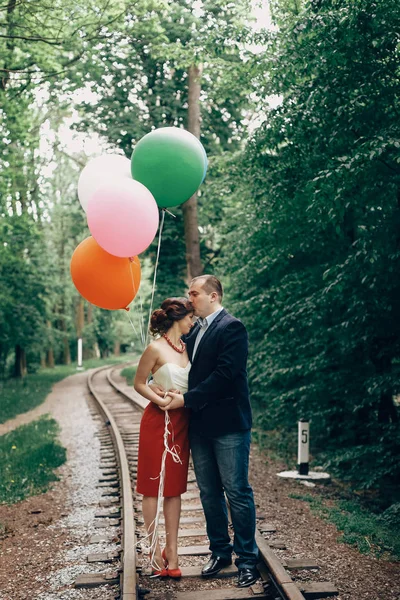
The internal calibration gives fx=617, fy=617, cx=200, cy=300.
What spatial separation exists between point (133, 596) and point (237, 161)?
28.0 feet

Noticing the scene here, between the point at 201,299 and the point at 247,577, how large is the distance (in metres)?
2.03

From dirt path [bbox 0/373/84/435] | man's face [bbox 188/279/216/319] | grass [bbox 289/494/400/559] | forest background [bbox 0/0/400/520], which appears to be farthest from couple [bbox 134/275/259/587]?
dirt path [bbox 0/373/84/435]

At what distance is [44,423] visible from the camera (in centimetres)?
1405

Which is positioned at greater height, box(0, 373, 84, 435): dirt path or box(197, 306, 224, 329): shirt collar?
box(197, 306, 224, 329): shirt collar

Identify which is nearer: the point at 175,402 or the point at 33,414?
the point at 175,402

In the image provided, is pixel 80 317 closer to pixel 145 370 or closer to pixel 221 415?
pixel 145 370

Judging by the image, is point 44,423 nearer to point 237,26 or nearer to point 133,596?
point 237,26

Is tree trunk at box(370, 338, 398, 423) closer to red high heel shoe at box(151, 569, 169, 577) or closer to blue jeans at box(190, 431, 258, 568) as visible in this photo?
blue jeans at box(190, 431, 258, 568)

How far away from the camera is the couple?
445 centimetres

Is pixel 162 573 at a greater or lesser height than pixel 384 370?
lesser

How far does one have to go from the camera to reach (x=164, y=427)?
457cm

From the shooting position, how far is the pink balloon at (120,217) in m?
4.52

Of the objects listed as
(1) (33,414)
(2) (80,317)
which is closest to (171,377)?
(1) (33,414)

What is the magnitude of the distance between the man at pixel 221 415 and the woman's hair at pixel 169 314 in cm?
8
